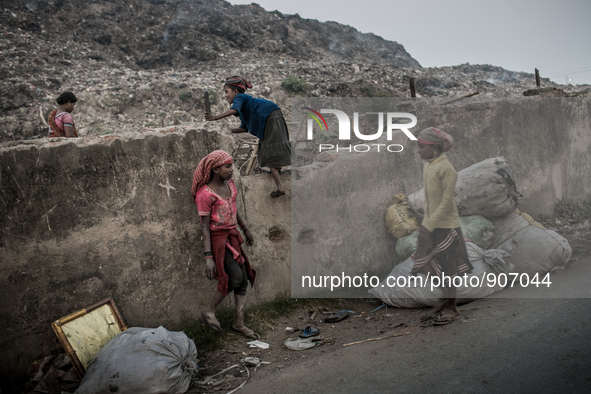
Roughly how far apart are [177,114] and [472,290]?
955cm

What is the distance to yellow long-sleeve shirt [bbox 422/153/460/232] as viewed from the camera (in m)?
3.31

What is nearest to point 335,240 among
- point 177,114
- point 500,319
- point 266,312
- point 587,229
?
point 266,312

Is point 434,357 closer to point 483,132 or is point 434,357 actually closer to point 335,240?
point 335,240

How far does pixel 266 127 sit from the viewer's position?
3.47 meters

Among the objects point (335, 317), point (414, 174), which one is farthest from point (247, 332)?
point (414, 174)

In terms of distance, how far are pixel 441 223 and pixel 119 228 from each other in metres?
2.59

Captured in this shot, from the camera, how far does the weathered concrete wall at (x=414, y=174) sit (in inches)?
150

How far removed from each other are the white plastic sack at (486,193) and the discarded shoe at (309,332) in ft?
5.61

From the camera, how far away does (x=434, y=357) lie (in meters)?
2.43

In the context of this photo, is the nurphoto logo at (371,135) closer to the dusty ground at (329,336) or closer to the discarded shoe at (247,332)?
the dusty ground at (329,336)

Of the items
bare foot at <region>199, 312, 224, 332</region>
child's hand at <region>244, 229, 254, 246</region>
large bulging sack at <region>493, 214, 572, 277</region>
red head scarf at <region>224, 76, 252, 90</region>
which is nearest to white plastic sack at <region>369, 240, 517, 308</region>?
large bulging sack at <region>493, 214, 572, 277</region>

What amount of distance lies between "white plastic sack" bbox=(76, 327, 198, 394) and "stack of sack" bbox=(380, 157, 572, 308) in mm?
2044

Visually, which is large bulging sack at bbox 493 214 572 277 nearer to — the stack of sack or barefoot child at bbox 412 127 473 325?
the stack of sack

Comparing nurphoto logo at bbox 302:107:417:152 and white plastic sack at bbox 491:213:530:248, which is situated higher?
nurphoto logo at bbox 302:107:417:152
